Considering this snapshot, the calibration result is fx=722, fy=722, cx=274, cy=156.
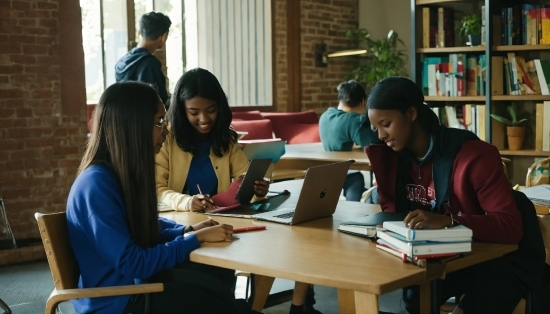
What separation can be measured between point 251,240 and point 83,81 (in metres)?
3.50

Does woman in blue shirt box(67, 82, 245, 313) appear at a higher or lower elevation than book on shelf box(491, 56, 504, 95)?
lower

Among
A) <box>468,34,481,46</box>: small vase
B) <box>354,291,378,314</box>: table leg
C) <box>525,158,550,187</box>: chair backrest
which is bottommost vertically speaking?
<box>354,291,378,314</box>: table leg

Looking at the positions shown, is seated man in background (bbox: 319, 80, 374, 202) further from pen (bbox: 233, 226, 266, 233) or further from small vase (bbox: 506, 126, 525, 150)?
pen (bbox: 233, 226, 266, 233)

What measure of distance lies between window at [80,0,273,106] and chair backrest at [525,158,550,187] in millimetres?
3545

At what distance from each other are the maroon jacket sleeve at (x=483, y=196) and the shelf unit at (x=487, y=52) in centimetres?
305

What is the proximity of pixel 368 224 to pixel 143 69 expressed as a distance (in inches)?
116

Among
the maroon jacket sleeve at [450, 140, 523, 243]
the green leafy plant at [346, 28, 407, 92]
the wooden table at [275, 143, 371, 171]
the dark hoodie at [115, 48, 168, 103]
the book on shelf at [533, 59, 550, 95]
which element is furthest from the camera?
the green leafy plant at [346, 28, 407, 92]

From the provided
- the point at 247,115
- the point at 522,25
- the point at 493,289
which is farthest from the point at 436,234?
the point at 247,115

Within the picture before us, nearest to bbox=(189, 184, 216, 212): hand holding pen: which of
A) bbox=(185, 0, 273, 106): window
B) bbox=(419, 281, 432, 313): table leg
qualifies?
bbox=(419, 281, 432, 313): table leg

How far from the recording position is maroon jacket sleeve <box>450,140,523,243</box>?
2.18 metres

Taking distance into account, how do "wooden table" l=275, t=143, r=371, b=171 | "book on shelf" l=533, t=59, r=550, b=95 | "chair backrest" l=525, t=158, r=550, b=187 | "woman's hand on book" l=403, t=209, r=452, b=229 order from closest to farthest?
"woman's hand on book" l=403, t=209, r=452, b=229
"chair backrest" l=525, t=158, r=550, b=187
"wooden table" l=275, t=143, r=371, b=171
"book on shelf" l=533, t=59, r=550, b=95

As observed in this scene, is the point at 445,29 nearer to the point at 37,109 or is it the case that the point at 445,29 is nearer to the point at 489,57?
the point at 489,57

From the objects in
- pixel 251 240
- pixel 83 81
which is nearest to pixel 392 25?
pixel 83 81

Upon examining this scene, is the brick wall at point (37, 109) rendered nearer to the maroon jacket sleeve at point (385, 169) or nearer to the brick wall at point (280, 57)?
the brick wall at point (280, 57)
